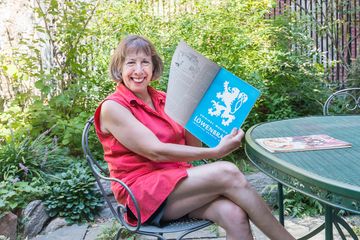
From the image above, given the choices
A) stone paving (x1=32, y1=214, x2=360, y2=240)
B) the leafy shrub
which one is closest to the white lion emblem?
stone paving (x1=32, y1=214, x2=360, y2=240)

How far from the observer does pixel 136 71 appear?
8.14 ft

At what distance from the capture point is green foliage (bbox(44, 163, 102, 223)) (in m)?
3.90

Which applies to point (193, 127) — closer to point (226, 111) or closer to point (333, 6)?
point (226, 111)

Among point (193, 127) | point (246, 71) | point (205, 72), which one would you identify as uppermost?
point (205, 72)

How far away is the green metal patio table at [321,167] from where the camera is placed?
→ 1.56m

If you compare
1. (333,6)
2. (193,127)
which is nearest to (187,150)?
(193,127)

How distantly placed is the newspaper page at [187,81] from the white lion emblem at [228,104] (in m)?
0.07

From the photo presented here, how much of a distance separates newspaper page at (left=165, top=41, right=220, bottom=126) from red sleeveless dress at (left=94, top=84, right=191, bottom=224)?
0.19m

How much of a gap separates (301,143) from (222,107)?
1.17ft

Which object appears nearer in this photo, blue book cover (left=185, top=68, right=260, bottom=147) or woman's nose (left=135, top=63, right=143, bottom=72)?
blue book cover (left=185, top=68, right=260, bottom=147)

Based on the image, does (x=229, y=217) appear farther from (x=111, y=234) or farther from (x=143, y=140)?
(x=111, y=234)

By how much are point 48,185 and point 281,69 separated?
259 cm

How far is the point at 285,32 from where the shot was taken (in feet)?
18.5

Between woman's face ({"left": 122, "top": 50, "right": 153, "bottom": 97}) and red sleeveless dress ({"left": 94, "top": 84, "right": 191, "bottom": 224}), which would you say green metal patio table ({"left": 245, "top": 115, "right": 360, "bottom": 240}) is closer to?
red sleeveless dress ({"left": 94, "top": 84, "right": 191, "bottom": 224})
